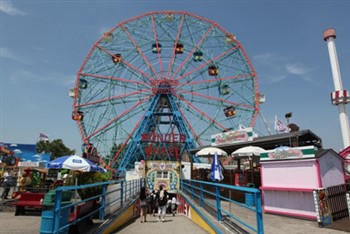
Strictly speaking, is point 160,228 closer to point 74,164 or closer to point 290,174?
point 74,164

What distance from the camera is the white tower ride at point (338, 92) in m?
28.5

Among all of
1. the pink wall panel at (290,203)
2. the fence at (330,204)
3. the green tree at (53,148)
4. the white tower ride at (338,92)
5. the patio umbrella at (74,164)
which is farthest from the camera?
the green tree at (53,148)

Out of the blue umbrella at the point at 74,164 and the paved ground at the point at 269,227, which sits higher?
the blue umbrella at the point at 74,164

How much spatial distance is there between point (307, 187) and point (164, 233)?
4086mm

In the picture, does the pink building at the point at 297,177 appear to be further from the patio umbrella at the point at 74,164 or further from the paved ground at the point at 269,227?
the patio umbrella at the point at 74,164

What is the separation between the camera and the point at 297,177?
23.6 ft

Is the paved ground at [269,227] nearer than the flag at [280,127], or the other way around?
the paved ground at [269,227]

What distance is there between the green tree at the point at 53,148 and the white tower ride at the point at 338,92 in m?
50.9

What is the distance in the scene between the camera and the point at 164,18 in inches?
1000

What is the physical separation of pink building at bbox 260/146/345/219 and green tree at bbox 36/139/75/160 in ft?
176

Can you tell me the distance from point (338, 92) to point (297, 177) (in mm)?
27045

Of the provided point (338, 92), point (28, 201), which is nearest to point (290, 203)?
point (28, 201)

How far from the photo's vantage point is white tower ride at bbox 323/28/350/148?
28469 millimetres

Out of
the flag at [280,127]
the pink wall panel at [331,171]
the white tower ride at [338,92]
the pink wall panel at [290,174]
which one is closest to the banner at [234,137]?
the flag at [280,127]
